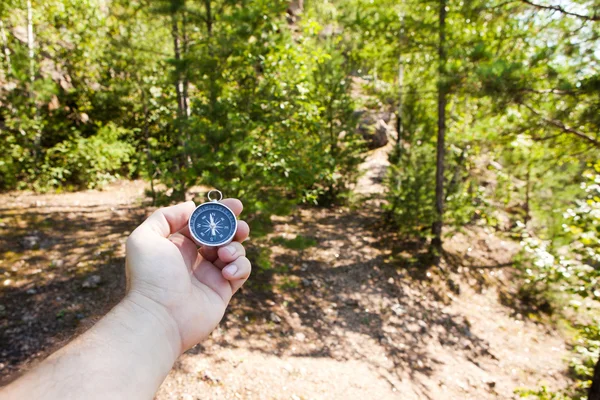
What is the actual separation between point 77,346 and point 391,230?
9.21m

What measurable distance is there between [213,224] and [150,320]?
0.84m

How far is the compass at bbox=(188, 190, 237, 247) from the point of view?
2.50 m

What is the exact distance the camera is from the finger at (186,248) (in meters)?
2.51

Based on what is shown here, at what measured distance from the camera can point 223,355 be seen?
473 cm

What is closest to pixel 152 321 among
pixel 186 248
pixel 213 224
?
pixel 186 248

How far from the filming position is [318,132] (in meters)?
9.60

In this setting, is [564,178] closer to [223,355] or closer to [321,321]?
[321,321]

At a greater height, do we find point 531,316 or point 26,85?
point 26,85

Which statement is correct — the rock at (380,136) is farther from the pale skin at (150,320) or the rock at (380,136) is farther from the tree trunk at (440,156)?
the pale skin at (150,320)

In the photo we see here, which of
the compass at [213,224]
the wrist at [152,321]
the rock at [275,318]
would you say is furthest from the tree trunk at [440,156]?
the wrist at [152,321]

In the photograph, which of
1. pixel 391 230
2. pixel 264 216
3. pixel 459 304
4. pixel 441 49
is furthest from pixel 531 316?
pixel 264 216

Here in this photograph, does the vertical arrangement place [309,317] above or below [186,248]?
below

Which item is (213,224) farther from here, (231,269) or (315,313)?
(315,313)

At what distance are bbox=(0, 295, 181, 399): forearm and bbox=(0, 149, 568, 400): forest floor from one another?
248 centimetres
